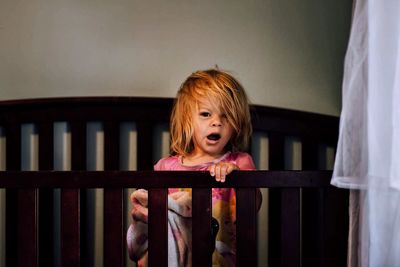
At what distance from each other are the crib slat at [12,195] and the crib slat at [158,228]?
0.68m

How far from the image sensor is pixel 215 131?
1317 millimetres

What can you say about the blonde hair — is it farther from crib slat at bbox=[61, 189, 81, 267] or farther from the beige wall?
crib slat at bbox=[61, 189, 81, 267]

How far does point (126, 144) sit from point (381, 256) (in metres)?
0.96

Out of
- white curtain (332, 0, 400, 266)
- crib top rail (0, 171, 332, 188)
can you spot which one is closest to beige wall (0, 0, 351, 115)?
crib top rail (0, 171, 332, 188)

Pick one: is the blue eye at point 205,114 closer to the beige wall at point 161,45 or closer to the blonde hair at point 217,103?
the blonde hair at point 217,103

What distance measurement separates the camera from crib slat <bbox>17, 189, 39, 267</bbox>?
3.38 ft

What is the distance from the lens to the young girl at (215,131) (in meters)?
1.26

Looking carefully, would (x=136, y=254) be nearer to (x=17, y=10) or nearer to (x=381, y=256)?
(x=381, y=256)

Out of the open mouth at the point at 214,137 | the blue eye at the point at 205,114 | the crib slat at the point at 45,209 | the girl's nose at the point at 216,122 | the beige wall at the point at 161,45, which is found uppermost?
the beige wall at the point at 161,45

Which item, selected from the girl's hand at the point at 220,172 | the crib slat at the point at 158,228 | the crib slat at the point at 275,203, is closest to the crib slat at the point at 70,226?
the crib slat at the point at 158,228

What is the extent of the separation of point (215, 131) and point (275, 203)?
345 mm

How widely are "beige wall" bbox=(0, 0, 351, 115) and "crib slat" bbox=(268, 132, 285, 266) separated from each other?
12 cm

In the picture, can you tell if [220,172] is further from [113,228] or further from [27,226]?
[27,226]

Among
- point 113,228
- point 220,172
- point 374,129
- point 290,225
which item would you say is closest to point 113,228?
point 113,228
